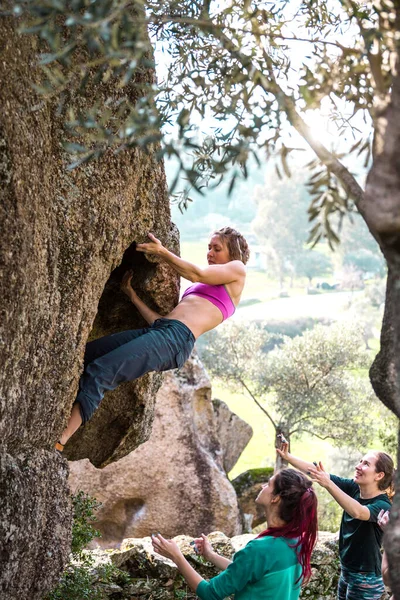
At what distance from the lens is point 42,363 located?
595cm

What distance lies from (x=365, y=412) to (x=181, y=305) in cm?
1830

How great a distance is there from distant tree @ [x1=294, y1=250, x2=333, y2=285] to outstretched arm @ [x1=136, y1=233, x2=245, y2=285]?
214 feet

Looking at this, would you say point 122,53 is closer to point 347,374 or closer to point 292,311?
point 347,374

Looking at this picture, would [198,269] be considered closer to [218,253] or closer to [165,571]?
[218,253]

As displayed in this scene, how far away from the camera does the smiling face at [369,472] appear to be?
6625 mm

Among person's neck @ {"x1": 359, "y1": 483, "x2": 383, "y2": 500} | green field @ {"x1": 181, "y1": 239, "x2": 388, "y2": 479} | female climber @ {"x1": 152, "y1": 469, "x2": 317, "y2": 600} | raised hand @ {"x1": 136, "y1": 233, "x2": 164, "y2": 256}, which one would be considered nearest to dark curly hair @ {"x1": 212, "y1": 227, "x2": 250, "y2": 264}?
raised hand @ {"x1": 136, "y1": 233, "x2": 164, "y2": 256}

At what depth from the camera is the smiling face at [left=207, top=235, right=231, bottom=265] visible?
743cm

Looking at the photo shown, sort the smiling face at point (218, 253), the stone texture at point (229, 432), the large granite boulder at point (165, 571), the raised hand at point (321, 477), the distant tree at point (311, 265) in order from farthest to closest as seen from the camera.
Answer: the distant tree at point (311, 265)
the stone texture at point (229, 432)
the large granite boulder at point (165, 571)
the smiling face at point (218, 253)
the raised hand at point (321, 477)

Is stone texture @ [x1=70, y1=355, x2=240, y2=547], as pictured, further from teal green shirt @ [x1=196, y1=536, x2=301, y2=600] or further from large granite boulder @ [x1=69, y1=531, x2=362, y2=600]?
teal green shirt @ [x1=196, y1=536, x2=301, y2=600]

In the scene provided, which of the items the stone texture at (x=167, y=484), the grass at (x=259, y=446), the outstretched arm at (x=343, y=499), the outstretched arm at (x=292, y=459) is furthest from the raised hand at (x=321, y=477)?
the grass at (x=259, y=446)

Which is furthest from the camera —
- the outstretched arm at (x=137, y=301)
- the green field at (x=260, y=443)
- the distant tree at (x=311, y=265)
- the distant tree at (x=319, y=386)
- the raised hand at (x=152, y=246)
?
the distant tree at (x=311, y=265)

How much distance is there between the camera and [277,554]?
4.67m

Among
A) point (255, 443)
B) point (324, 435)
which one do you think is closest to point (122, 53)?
point (324, 435)

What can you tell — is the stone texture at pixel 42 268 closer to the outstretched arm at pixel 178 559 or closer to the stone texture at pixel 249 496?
the outstretched arm at pixel 178 559
